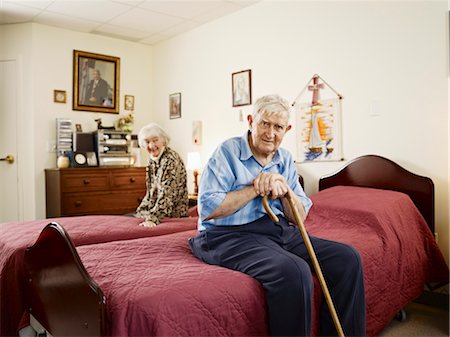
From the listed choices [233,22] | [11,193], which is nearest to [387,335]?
[233,22]

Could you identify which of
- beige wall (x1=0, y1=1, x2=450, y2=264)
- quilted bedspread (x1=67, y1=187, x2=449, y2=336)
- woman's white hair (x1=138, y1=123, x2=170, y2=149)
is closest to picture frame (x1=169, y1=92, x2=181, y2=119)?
beige wall (x1=0, y1=1, x2=450, y2=264)

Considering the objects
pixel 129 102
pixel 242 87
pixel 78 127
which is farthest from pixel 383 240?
pixel 129 102

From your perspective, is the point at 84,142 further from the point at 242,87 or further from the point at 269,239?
the point at 269,239

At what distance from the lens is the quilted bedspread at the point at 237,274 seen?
1.34m

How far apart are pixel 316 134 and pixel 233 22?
1.60 m

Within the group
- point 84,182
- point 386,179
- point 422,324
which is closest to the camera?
point 422,324

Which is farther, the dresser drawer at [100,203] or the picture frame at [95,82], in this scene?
the picture frame at [95,82]

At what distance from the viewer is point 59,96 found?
461 centimetres

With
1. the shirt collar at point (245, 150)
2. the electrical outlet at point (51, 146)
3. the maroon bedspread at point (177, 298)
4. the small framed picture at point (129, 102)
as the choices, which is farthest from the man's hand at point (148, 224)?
the small framed picture at point (129, 102)

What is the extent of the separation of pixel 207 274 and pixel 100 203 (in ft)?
10.3

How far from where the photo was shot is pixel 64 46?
4641mm

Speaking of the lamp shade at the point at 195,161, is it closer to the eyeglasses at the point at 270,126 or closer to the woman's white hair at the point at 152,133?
the woman's white hair at the point at 152,133

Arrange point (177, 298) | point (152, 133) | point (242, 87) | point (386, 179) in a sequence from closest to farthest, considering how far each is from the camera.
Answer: point (177, 298) < point (386, 179) < point (152, 133) < point (242, 87)

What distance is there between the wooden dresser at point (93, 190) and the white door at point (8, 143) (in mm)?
377
